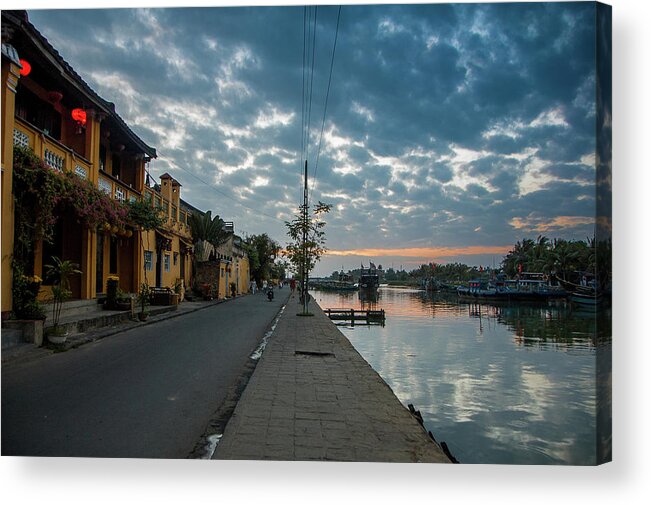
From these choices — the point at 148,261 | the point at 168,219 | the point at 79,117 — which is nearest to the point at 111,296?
the point at 79,117

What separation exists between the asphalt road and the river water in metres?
3.47

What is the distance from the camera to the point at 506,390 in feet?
31.9

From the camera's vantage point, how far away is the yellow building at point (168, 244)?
757 inches

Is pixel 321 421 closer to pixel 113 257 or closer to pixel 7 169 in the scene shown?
pixel 7 169

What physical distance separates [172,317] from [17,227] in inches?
301

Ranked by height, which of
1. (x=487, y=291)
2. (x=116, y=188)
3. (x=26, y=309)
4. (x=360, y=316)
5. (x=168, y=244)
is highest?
(x=116, y=188)

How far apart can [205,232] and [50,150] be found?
17.1 metres

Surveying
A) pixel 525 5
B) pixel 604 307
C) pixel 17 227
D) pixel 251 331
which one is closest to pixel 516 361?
pixel 251 331

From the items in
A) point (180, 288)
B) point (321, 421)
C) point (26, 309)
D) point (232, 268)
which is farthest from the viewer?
point (232, 268)

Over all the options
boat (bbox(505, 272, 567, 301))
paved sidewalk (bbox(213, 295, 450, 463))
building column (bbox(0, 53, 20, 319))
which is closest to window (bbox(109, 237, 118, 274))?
building column (bbox(0, 53, 20, 319))

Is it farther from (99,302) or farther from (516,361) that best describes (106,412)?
(516,361)

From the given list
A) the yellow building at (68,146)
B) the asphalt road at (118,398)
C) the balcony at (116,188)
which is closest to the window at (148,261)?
the yellow building at (68,146)

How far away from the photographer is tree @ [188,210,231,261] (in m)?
27.1

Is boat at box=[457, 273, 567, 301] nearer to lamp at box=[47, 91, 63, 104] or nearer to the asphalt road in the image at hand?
the asphalt road
